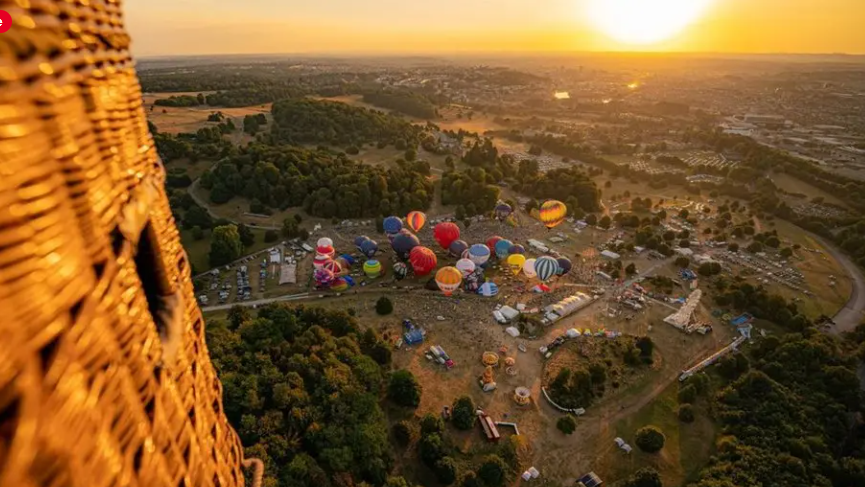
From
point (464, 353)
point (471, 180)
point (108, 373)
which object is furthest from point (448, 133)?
point (108, 373)

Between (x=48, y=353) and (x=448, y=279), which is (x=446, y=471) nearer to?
(x=448, y=279)

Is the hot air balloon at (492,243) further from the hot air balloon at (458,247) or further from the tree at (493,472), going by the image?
the tree at (493,472)

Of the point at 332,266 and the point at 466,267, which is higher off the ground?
the point at 332,266

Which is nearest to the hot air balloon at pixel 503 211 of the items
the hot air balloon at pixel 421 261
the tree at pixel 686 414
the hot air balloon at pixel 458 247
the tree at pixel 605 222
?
the hot air balloon at pixel 458 247

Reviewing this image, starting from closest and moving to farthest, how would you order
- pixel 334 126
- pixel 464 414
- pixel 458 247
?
pixel 464 414, pixel 458 247, pixel 334 126

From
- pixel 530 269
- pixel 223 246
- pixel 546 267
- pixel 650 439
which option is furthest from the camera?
pixel 223 246

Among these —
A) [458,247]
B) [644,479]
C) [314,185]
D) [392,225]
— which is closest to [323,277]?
[392,225]
